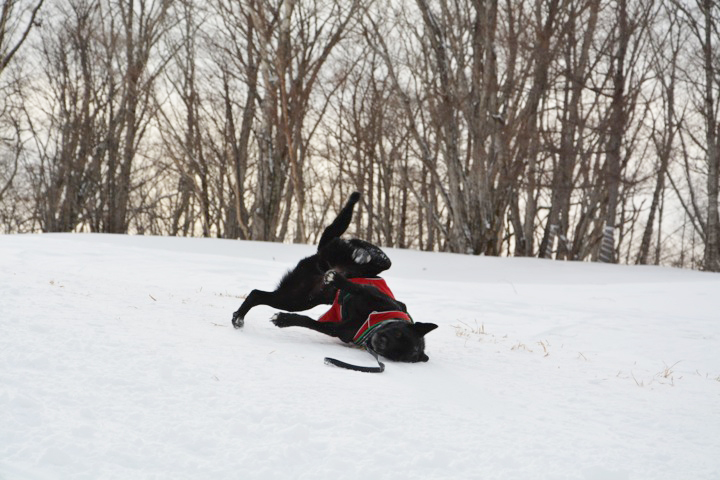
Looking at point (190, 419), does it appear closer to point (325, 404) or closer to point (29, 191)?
point (325, 404)

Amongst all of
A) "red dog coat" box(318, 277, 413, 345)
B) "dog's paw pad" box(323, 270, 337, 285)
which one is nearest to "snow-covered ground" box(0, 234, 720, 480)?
"red dog coat" box(318, 277, 413, 345)

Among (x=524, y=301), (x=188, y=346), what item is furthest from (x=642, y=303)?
(x=188, y=346)

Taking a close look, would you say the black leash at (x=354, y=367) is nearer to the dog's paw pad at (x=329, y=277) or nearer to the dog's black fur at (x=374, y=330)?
the dog's black fur at (x=374, y=330)

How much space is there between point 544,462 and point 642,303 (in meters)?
4.67

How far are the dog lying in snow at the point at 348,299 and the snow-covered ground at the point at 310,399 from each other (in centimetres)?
11

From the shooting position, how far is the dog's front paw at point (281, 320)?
3337mm

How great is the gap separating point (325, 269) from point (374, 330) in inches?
22.5

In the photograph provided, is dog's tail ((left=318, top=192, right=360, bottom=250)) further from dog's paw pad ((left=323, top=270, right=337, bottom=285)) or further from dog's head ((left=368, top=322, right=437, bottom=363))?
dog's head ((left=368, top=322, right=437, bottom=363))

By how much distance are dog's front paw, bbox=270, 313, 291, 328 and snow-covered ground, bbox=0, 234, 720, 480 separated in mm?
84

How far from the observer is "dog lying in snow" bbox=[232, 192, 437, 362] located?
299cm

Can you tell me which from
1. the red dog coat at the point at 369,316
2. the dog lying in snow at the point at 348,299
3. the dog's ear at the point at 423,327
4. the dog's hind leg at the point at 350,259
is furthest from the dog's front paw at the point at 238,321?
the dog's ear at the point at 423,327

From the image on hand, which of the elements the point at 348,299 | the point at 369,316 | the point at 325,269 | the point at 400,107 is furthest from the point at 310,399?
the point at 400,107

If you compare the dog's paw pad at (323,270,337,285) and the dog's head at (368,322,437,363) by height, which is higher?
the dog's paw pad at (323,270,337,285)

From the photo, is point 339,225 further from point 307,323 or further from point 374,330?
point 374,330
